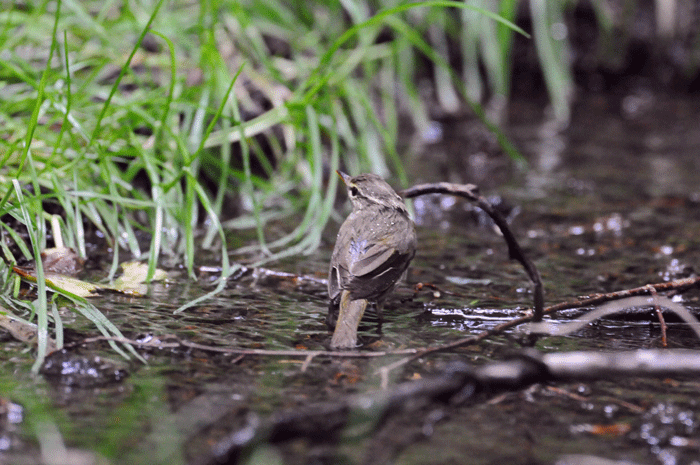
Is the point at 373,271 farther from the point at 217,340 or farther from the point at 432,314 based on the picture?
the point at 217,340

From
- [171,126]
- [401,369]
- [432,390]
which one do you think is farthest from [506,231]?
[171,126]

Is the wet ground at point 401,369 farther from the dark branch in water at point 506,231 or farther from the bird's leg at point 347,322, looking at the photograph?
the dark branch in water at point 506,231

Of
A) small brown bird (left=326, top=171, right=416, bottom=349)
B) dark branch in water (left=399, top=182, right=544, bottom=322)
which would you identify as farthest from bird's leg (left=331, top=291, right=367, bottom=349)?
dark branch in water (left=399, top=182, right=544, bottom=322)

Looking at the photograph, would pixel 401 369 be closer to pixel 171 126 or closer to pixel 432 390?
pixel 432 390

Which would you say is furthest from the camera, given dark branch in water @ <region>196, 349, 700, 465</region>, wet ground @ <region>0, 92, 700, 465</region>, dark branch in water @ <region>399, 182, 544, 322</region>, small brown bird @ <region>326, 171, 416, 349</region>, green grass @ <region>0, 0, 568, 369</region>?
green grass @ <region>0, 0, 568, 369</region>

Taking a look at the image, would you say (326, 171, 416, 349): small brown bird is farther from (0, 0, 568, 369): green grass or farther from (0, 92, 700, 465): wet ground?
(0, 0, 568, 369): green grass

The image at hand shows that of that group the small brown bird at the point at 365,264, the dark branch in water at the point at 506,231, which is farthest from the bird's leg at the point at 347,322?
the dark branch in water at the point at 506,231
